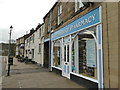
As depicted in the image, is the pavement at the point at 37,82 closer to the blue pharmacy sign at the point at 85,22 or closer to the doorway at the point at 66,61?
the doorway at the point at 66,61

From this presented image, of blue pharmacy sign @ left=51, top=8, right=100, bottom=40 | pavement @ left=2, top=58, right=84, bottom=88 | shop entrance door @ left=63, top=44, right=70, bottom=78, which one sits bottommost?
pavement @ left=2, top=58, right=84, bottom=88

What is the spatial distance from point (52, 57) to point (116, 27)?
24.6 ft

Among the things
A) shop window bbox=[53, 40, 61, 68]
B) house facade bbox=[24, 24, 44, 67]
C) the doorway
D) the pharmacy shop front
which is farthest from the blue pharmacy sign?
house facade bbox=[24, 24, 44, 67]

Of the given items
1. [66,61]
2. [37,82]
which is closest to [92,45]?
[66,61]

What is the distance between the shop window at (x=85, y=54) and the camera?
17.1 ft

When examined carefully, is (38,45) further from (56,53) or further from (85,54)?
(85,54)

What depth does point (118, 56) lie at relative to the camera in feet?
12.7

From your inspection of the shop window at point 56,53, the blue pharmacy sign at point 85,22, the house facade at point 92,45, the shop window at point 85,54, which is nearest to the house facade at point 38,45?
the shop window at point 56,53

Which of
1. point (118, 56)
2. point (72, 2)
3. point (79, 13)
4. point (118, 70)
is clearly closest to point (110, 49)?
point (118, 56)

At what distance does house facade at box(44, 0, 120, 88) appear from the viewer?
13.4ft

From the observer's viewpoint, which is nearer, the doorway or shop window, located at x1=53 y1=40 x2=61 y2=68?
the doorway

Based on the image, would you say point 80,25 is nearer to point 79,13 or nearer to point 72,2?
point 79,13

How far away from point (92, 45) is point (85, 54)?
760mm

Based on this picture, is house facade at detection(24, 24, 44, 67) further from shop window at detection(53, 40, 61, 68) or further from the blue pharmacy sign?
the blue pharmacy sign
